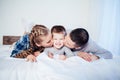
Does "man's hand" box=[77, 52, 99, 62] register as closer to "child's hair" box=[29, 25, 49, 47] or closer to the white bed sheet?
the white bed sheet

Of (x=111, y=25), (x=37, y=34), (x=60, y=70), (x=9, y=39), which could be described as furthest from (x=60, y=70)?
(x=9, y=39)

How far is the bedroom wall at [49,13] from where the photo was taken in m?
1.72

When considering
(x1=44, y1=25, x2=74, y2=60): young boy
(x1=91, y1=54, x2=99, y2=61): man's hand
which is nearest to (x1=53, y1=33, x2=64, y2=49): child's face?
(x1=44, y1=25, x2=74, y2=60): young boy

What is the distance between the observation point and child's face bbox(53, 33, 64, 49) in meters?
1.08

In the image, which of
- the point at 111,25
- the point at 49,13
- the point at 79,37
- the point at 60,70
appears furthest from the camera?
the point at 49,13

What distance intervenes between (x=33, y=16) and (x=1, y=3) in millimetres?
369

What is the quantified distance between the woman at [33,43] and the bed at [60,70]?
130 mm

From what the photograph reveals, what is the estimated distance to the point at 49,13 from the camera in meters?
1.75

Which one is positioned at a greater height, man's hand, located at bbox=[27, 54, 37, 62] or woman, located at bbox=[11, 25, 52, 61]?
woman, located at bbox=[11, 25, 52, 61]

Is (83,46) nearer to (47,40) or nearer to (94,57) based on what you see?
(94,57)

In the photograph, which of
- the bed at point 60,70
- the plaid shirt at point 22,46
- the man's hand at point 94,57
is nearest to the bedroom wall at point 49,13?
the plaid shirt at point 22,46

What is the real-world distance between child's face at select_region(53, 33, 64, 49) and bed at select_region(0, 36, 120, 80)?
0.12 metres

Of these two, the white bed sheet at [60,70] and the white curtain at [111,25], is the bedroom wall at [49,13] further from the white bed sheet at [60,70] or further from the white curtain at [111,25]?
the white bed sheet at [60,70]

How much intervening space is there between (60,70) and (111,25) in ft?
2.85
